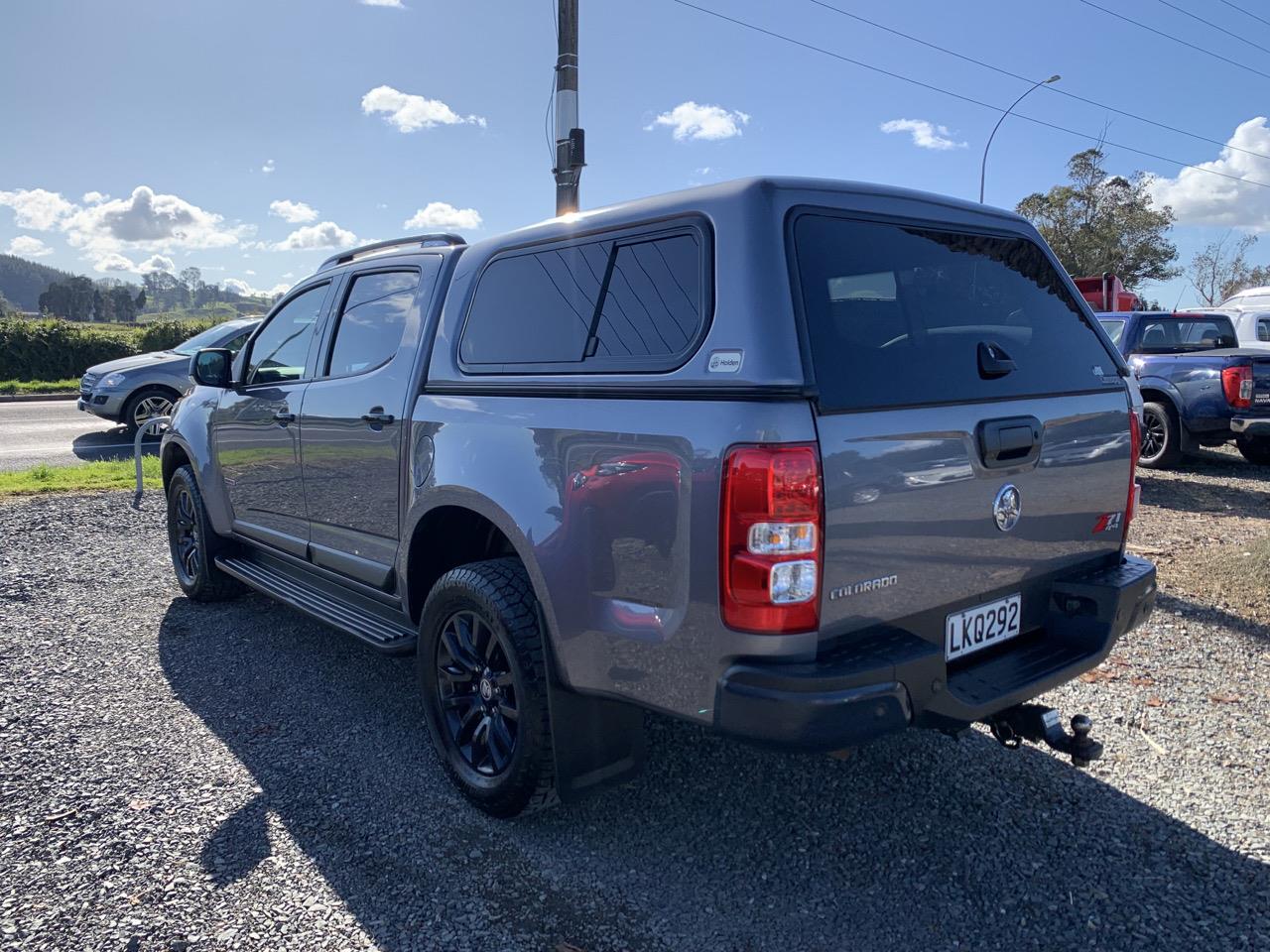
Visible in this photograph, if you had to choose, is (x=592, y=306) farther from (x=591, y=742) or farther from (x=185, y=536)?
(x=185, y=536)

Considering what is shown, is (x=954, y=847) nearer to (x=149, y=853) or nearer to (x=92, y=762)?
(x=149, y=853)

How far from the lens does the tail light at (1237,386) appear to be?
9070 millimetres

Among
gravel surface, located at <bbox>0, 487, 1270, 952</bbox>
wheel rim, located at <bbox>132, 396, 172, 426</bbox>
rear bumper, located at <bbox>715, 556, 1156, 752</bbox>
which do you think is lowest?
gravel surface, located at <bbox>0, 487, 1270, 952</bbox>

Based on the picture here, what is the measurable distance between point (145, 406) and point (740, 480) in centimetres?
1299

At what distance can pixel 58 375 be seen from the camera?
23781 millimetres

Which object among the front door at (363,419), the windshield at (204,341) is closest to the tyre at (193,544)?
the front door at (363,419)

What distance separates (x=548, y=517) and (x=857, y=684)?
990mm

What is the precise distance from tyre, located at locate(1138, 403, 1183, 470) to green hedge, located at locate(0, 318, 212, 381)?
23.7 meters

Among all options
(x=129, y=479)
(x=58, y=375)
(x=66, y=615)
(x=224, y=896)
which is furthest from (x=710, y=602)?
(x=58, y=375)

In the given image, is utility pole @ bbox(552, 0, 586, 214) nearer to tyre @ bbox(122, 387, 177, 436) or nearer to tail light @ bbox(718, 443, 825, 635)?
tail light @ bbox(718, 443, 825, 635)

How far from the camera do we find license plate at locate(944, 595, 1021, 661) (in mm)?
2539

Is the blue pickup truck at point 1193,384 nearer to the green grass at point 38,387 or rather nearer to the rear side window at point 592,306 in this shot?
the rear side window at point 592,306

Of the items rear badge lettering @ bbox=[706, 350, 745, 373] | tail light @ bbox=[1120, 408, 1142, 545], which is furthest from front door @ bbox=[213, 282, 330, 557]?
tail light @ bbox=[1120, 408, 1142, 545]

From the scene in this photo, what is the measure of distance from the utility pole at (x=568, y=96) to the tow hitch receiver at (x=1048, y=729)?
679 cm
